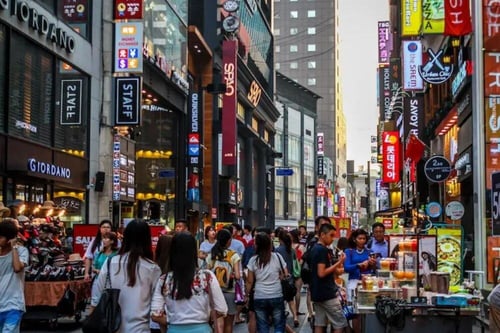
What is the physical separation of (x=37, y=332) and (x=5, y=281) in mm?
5830

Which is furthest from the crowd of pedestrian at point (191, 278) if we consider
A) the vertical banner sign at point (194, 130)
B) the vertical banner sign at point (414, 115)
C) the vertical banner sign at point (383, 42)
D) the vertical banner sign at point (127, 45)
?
the vertical banner sign at point (383, 42)

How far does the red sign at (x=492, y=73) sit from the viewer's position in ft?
59.5

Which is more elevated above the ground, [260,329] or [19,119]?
[19,119]

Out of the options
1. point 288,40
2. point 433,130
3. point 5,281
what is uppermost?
point 288,40

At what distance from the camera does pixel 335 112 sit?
155625 mm

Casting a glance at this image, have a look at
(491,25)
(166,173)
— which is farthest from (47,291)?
(166,173)

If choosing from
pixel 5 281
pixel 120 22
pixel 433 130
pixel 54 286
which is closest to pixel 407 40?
pixel 433 130

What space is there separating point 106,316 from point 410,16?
26.3 meters

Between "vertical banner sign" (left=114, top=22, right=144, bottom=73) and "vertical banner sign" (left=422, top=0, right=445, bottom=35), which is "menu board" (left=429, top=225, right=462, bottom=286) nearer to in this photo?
"vertical banner sign" (left=422, top=0, right=445, bottom=35)

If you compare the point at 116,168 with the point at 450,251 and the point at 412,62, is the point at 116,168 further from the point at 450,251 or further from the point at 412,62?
the point at 450,251

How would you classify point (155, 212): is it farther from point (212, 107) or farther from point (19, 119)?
point (19, 119)

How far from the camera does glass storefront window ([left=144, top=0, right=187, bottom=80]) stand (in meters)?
33.5

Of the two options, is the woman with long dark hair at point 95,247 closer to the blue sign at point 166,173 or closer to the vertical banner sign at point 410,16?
the vertical banner sign at point 410,16

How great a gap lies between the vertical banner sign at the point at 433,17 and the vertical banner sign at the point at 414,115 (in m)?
15.7
